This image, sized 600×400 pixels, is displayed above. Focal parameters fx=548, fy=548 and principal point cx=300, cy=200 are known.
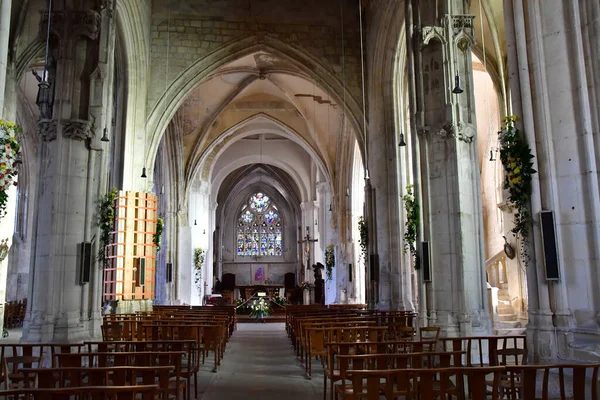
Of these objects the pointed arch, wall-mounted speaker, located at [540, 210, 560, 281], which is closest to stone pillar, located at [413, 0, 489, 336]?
wall-mounted speaker, located at [540, 210, 560, 281]

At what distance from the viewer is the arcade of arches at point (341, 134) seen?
21.7 ft

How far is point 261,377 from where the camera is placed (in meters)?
8.96

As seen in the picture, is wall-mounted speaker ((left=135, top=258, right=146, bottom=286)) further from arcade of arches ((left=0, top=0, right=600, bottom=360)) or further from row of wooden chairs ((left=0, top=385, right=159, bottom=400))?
row of wooden chairs ((left=0, top=385, right=159, bottom=400))

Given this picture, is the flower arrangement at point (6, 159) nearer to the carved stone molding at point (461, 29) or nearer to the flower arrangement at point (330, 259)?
the carved stone molding at point (461, 29)

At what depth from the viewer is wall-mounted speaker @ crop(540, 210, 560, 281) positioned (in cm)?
646

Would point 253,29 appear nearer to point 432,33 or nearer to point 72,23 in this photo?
point 72,23

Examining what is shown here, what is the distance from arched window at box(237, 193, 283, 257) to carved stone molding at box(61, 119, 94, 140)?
116 feet

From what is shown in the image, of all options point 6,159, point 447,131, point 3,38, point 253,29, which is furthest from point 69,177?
point 253,29

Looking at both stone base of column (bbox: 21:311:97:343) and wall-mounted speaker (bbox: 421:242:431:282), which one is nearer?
stone base of column (bbox: 21:311:97:343)

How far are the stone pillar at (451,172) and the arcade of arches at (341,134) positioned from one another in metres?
0.03

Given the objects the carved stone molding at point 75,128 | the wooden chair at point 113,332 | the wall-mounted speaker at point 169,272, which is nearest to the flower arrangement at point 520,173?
the wooden chair at point 113,332

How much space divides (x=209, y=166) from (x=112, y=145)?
1366 cm

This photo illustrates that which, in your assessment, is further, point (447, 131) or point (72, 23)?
point (72, 23)

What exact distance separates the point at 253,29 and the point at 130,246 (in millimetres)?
8702
